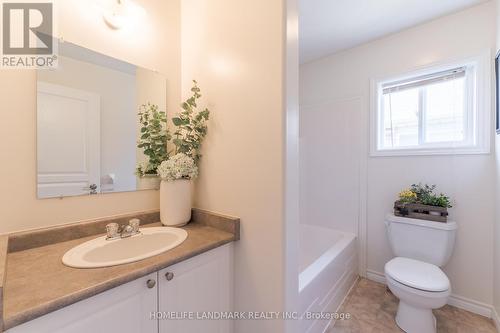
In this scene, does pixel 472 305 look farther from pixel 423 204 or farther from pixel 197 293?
pixel 197 293

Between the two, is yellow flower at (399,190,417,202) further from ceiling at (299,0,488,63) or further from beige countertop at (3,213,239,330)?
beige countertop at (3,213,239,330)

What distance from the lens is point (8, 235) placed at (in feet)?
2.81

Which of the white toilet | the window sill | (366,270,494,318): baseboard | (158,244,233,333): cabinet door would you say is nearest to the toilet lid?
the white toilet

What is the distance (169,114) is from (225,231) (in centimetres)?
85

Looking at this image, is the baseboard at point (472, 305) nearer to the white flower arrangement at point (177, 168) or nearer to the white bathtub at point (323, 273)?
the white bathtub at point (323, 273)

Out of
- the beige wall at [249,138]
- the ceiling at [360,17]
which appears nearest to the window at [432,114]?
the ceiling at [360,17]

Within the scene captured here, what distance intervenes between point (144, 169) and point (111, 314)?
78 centimetres

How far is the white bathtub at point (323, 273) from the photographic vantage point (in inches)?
53.7

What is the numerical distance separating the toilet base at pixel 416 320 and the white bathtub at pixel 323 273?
0.44 m

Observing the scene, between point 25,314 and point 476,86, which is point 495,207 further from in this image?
point 25,314

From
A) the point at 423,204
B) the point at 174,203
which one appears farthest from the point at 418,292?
the point at 174,203

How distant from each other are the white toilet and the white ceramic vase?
59.6 inches

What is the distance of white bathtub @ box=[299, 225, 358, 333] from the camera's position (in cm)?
137

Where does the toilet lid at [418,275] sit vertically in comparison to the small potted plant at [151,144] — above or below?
below
